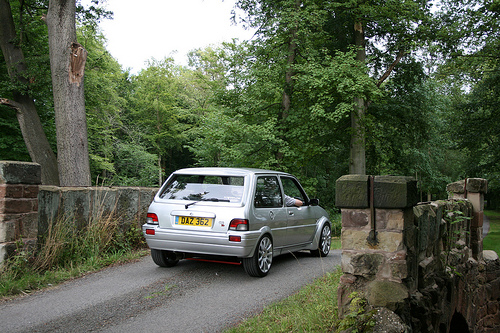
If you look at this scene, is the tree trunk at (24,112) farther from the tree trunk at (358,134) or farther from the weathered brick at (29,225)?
the tree trunk at (358,134)

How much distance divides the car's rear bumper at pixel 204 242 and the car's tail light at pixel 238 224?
73 mm

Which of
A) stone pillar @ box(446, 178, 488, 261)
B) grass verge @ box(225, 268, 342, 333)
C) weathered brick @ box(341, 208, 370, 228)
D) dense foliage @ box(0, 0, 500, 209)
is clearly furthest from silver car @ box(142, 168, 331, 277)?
dense foliage @ box(0, 0, 500, 209)

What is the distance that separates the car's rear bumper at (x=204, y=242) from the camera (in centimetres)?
628

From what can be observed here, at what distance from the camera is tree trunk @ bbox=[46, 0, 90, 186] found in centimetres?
1139

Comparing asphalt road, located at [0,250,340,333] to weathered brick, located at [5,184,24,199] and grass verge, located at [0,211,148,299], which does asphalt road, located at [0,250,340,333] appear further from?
weathered brick, located at [5,184,24,199]

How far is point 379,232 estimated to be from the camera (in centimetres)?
399

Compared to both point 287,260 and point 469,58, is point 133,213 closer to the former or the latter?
point 287,260

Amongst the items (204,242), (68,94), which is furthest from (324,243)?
(68,94)

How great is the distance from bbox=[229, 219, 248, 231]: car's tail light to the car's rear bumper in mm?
73

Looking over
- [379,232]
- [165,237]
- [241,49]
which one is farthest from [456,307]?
[241,49]

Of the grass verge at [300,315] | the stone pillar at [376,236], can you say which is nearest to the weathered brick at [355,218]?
the stone pillar at [376,236]

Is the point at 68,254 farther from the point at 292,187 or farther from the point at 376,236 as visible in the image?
the point at 376,236

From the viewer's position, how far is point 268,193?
Result: 24.0ft

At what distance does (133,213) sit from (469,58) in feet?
55.7
